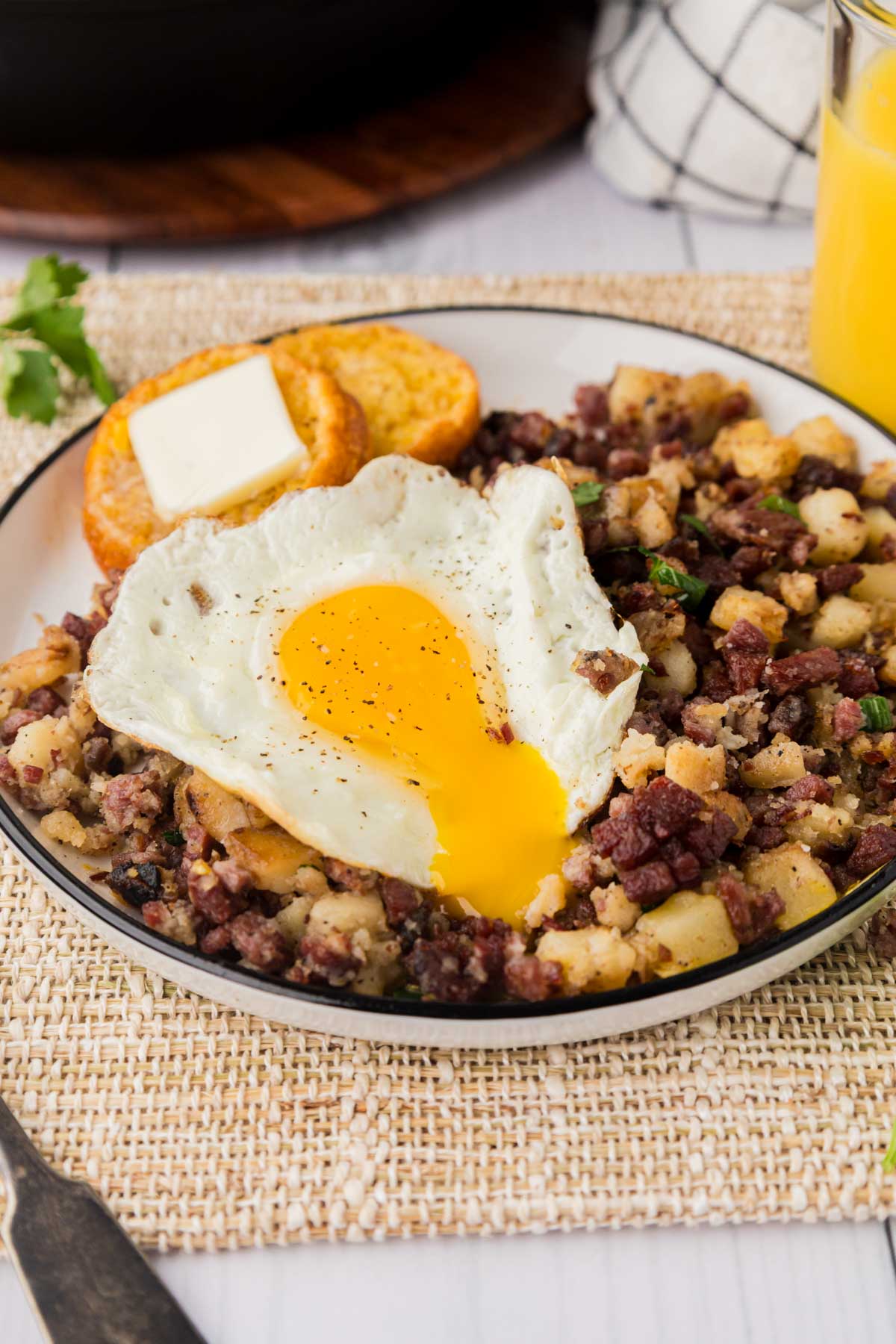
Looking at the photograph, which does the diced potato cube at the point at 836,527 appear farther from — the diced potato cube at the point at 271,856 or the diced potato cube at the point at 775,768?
the diced potato cube at the point at 271,856

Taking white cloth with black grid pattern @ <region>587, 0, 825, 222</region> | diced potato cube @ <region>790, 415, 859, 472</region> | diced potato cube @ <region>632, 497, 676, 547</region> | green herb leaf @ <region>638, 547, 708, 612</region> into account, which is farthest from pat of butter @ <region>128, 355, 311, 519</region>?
white cloth with black grid pattern @ <region>587, 0, 825, 222</region>

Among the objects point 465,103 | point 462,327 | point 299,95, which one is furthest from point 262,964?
point 465,103

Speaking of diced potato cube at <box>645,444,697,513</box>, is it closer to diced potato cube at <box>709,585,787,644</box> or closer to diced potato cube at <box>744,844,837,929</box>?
diced potato cube at <box>709,585,787,644</box>

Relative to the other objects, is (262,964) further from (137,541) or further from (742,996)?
(137,541)

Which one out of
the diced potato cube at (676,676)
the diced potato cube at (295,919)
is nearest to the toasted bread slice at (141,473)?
the diced potato cube at (676,676)

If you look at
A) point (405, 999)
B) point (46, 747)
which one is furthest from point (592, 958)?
point (46, 747)

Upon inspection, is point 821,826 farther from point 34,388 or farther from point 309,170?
point 309,170
